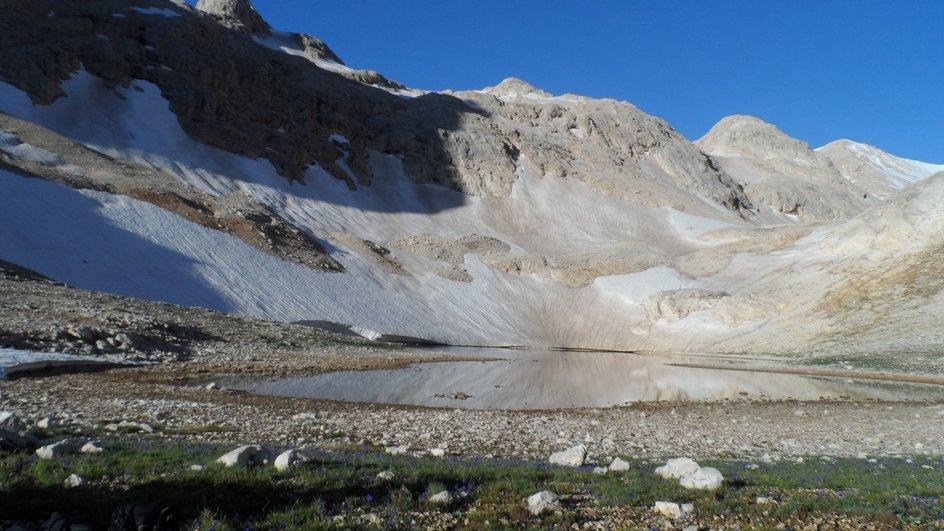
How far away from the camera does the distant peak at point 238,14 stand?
450 ft

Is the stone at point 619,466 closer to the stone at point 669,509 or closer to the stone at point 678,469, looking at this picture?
the stone at point 678,469

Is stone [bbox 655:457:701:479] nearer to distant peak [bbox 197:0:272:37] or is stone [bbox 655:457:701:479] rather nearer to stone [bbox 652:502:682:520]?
stone [bbox 652:502:682:520]

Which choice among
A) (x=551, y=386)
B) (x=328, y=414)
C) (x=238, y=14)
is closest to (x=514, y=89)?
(x=238, y=14)

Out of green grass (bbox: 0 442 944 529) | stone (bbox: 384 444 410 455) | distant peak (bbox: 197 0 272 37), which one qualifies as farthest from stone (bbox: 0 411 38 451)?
distant peak (bbox: 197 0 272 37)

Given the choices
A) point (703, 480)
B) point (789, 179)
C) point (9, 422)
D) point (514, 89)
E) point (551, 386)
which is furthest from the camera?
point (514, 89)

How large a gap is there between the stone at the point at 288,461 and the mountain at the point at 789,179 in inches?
6622

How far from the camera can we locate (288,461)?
336 inches

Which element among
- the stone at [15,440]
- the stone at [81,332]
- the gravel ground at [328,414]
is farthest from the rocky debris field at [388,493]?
the stone at [81,332]

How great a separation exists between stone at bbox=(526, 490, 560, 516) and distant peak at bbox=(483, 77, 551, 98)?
17666 cm

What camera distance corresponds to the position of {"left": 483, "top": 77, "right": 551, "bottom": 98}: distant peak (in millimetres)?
177750

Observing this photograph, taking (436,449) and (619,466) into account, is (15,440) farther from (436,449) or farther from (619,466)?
(619,466)

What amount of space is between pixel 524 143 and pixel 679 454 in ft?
377

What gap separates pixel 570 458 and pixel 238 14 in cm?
15851

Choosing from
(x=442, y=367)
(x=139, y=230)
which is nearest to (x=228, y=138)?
(x=139, y=230)
